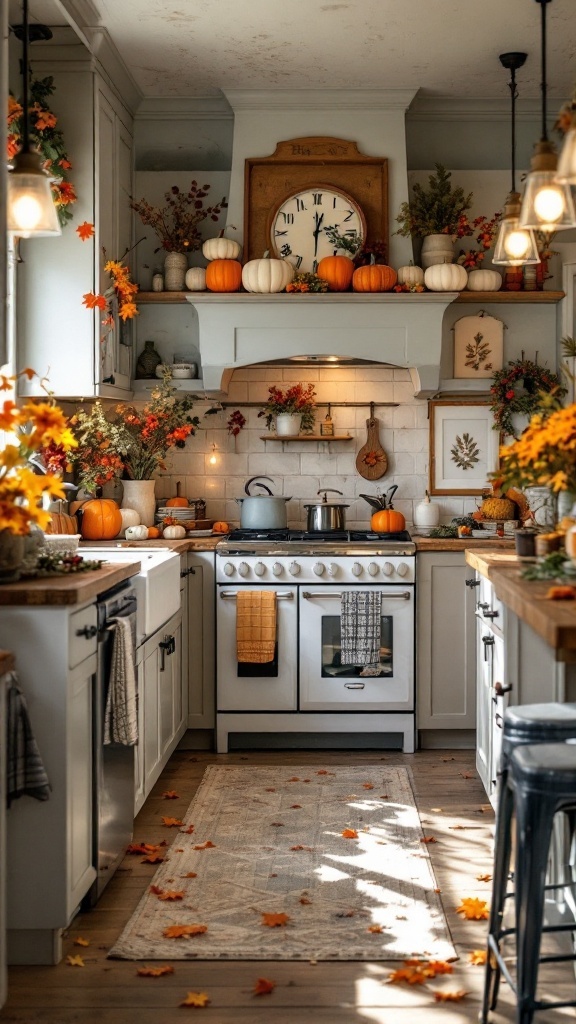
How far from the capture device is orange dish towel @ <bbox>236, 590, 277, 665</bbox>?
16.6 ft

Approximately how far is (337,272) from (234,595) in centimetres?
167

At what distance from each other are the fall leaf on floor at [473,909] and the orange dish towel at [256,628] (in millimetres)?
1943

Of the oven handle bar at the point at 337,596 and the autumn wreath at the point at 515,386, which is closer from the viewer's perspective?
the oven handle bar at the point at 337,596

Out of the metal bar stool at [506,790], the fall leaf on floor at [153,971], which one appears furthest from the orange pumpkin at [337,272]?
the fall leaf on floor at [153,971]

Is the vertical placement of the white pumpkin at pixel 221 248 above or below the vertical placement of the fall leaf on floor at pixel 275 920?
above

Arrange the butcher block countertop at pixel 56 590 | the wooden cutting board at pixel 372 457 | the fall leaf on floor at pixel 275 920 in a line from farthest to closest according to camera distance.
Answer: the wooden cutting board at pixel 372 457, the fall leaf on floor at pixel 275 920, the butcher block countertop at pixel 56 590

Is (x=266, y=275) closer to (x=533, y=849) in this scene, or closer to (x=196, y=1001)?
(x=196, y=1001)

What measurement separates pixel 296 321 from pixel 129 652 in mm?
2488

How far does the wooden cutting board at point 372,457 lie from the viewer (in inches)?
225

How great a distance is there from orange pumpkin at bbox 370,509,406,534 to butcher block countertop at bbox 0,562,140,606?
8.11 feet

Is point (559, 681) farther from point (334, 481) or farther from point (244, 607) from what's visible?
point (334, 481)

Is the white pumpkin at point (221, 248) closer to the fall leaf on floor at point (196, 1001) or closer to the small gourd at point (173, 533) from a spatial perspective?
the small gourd at point (173, 533)

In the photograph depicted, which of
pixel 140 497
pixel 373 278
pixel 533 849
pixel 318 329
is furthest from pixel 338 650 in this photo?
pixel 533 849

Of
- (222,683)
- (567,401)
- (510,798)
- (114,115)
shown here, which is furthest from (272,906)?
(114,115)
